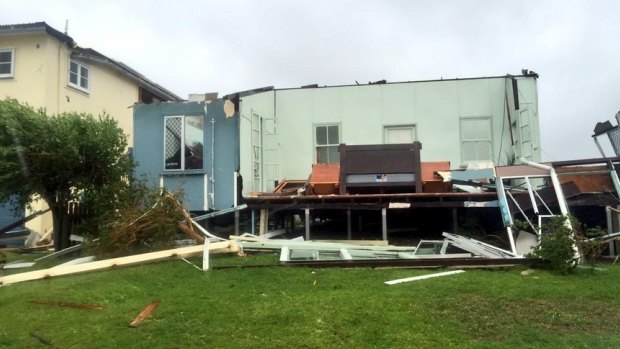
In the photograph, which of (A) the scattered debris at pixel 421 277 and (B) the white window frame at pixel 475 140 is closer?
(A) the scattered debris at pixel 421 277

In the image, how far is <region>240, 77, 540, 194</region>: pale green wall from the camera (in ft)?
44.6

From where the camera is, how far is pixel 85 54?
56.6ft

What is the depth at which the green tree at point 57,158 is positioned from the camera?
Result: 30.4ft

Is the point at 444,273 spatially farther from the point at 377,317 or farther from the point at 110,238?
the point at 110,238

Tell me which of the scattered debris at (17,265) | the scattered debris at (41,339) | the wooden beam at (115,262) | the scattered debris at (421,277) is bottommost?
the scattered debris at (41,339)

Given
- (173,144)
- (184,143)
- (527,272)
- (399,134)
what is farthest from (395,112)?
(527,272)

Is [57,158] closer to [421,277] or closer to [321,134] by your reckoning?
[421,277]

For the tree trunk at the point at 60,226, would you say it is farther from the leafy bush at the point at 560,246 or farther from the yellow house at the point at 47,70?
the leafy bush at the point at 560,246

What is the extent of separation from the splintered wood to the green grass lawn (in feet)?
0.27

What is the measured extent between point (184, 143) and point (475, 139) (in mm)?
7785

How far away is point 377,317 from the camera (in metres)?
4.88

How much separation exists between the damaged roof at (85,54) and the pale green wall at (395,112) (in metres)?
6.18

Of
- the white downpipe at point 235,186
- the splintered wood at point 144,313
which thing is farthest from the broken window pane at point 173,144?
the splintered wood at point 144,313

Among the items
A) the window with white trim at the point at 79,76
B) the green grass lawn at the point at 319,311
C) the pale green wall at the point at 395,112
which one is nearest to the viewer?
the green grass lawn at the point at 319,311
